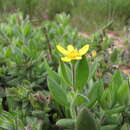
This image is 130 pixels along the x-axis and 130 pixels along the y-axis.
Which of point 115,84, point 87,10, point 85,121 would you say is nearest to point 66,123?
point 85,121

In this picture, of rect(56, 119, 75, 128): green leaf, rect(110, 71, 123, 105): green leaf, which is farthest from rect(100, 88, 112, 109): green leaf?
rect(56, 119, 75, 128): green leaf

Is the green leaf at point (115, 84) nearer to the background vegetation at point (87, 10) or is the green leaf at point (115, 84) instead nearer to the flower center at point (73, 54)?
the flower center at point (73, 54)

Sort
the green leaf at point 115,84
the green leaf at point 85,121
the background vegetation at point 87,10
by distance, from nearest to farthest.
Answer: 1. the green leaf at point 85,121
2. the green leaf at point 115,84
3. the background vegetation at point 87,10

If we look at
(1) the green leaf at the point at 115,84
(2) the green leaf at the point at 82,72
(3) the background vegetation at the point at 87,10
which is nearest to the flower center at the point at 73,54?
(2) the green leaf at the point at 82,72

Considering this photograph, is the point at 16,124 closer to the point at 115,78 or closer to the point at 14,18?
the point at 115,78

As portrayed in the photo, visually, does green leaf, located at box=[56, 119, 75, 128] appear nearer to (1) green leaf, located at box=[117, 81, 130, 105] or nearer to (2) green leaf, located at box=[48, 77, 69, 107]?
(2) green leaf, located at box=[48, 77, 69, 107]

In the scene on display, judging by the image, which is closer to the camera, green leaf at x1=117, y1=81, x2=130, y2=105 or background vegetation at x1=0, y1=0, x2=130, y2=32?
green leaf at x1=117, y1=81, x2=130, y2=105

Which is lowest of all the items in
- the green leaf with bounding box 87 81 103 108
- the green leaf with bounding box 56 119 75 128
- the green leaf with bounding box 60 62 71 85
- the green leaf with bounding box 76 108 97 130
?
the green leaf with bounding box 56 119 75 128

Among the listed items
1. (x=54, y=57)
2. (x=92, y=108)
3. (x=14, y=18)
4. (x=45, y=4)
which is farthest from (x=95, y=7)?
(x=92, y=108)

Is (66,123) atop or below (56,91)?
below

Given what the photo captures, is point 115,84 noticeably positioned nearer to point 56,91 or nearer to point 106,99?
point 106,99

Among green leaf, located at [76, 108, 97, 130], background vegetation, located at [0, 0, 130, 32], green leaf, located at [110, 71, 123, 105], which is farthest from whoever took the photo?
background vegetation, located at [0, 0, 130, 32]

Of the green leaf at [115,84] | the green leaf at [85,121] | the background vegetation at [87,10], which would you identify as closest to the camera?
the green leaf at [85,121]

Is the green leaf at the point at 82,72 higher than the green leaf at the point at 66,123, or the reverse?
the green leaf at the point at 82,72
